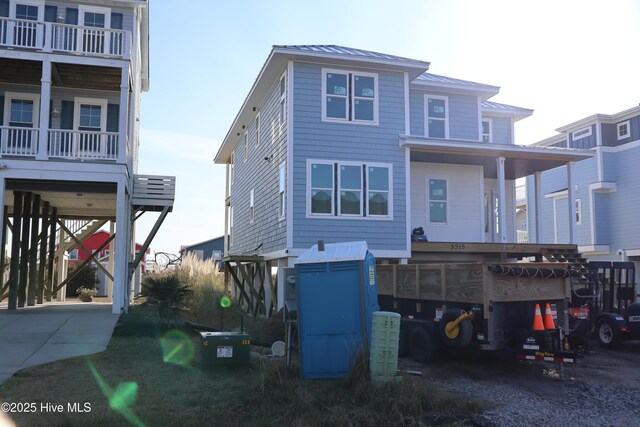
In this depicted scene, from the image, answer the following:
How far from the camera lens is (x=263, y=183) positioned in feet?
61.1

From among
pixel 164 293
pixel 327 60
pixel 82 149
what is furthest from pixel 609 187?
pixel 82 149

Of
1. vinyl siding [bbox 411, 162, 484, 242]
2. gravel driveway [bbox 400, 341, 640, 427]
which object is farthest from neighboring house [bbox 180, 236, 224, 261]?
gravel driveway [bbox 400, 341, 640, 427]

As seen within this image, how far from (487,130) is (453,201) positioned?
378 cm

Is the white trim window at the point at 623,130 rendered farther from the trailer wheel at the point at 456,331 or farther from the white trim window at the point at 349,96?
the trailer wheel at the point at 456,331

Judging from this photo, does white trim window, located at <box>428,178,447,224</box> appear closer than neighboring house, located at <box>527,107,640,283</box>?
Yes

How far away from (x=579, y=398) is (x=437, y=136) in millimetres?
12190

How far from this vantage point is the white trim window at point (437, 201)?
18.4 metres

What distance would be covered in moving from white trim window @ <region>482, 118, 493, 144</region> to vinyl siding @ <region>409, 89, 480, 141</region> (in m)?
1.55

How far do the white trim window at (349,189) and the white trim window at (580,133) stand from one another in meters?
15.0

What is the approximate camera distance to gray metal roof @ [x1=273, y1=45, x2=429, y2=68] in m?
15.4

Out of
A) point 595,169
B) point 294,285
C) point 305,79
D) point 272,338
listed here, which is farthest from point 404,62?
point 595,169

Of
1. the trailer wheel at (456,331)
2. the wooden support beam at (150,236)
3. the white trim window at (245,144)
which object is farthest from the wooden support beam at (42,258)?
the trailer wheel at (456,331)

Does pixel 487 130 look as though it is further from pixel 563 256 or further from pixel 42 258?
pixel 42 258

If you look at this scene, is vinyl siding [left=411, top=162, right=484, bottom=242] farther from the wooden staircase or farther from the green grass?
the green grass
